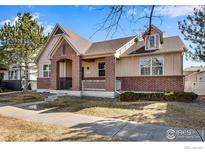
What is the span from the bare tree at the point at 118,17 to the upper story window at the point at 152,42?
7.80 meters

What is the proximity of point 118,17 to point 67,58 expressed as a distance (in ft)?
29.9

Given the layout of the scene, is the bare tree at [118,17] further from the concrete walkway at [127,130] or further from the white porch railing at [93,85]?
the white porch railing at [93,85]

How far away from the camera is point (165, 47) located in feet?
43.3

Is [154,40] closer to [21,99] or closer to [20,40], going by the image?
[21,99]

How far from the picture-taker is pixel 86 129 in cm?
571

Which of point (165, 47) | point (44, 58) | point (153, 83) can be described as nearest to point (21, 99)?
point (44, 58)

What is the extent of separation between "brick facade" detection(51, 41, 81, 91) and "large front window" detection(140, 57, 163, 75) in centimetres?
450

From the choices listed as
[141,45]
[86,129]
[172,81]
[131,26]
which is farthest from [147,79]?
[86,129]

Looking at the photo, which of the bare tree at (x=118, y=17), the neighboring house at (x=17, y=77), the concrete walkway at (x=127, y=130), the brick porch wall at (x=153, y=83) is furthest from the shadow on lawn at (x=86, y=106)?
the neighboring house at (x=17, y=77)

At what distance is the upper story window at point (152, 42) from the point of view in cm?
1347

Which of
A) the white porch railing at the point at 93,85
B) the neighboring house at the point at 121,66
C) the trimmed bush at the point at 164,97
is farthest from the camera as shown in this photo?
the white porch railing at the point at 93,85

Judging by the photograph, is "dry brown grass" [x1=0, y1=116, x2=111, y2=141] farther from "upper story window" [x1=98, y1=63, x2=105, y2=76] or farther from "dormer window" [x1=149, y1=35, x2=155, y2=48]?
"dormer window" [x1=149, y1=35, x2=155, y2=48]

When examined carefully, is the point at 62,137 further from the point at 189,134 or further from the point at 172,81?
the point at 172,81
